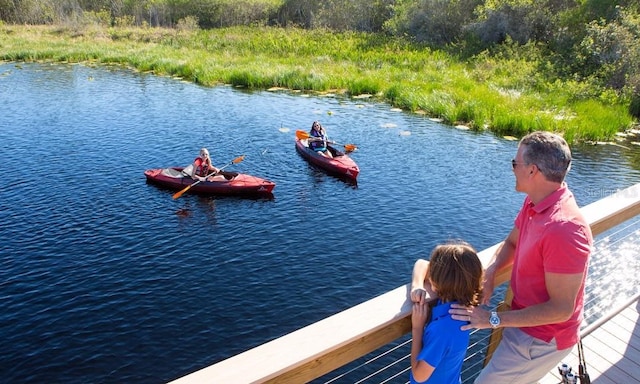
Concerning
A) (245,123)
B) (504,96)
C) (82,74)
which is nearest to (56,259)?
(245,123)

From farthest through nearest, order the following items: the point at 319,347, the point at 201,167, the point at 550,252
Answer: the point at 201,167, the point at 550,252, the point at 319,347

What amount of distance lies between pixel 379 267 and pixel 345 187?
528 centimetres

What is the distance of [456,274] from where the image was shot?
248 centimetres

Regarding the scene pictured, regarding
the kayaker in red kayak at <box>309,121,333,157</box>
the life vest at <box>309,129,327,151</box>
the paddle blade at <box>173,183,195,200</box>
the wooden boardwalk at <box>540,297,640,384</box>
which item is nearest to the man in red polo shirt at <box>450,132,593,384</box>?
the wooden boardwalk at <box>540,297,640,384</box>

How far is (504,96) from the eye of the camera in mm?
25016

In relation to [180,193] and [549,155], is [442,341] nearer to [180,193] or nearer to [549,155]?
[549,155]

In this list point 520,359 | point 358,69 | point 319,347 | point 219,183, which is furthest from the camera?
point 358,69

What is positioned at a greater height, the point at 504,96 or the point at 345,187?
the point at 504,96

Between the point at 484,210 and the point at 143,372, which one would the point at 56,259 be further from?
the point at 484,210

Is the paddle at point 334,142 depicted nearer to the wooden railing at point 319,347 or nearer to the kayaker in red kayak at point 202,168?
the kayaker in red kayak at point 202,168

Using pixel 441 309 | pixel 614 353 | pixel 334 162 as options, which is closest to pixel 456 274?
pixel 441 309

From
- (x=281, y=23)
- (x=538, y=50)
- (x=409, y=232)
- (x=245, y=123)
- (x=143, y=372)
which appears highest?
(x=281, y=23)

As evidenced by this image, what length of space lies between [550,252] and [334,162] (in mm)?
15075

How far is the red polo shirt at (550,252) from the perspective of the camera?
99.3 inches
